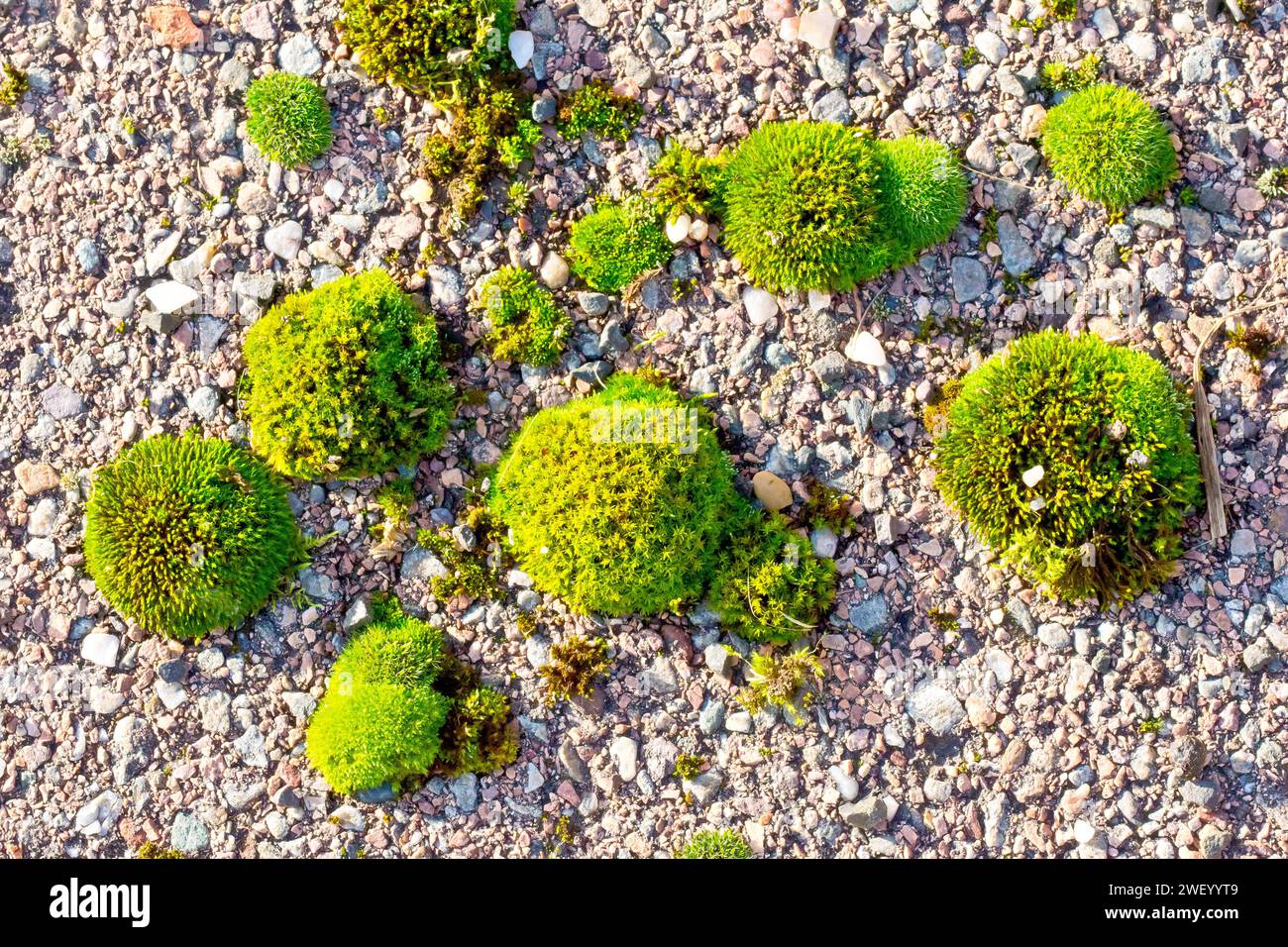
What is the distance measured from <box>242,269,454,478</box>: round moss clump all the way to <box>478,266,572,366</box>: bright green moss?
0.51 m

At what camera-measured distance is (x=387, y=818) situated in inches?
319

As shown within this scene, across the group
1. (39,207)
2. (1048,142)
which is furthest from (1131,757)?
(39,207)

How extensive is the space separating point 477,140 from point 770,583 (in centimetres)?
425

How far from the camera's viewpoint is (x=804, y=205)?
7.69 meters

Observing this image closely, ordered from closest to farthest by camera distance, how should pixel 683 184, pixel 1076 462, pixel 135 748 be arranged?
1. pixel 1076 462
2. pixel 683 184
3. pixel 135 748

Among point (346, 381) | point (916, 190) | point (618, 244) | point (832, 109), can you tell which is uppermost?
point (832, 109)

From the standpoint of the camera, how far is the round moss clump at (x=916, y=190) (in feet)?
25.8

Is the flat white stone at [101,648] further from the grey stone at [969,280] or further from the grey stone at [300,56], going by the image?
the grey stone at [969,280]

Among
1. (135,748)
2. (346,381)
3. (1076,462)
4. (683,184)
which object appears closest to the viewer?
(1076,462)

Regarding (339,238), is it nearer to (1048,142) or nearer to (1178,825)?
(1048,142)

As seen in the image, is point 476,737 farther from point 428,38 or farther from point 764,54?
point 764,54

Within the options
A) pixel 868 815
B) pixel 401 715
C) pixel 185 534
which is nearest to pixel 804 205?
pixel 868 815

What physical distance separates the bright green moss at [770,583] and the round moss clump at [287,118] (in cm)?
466
